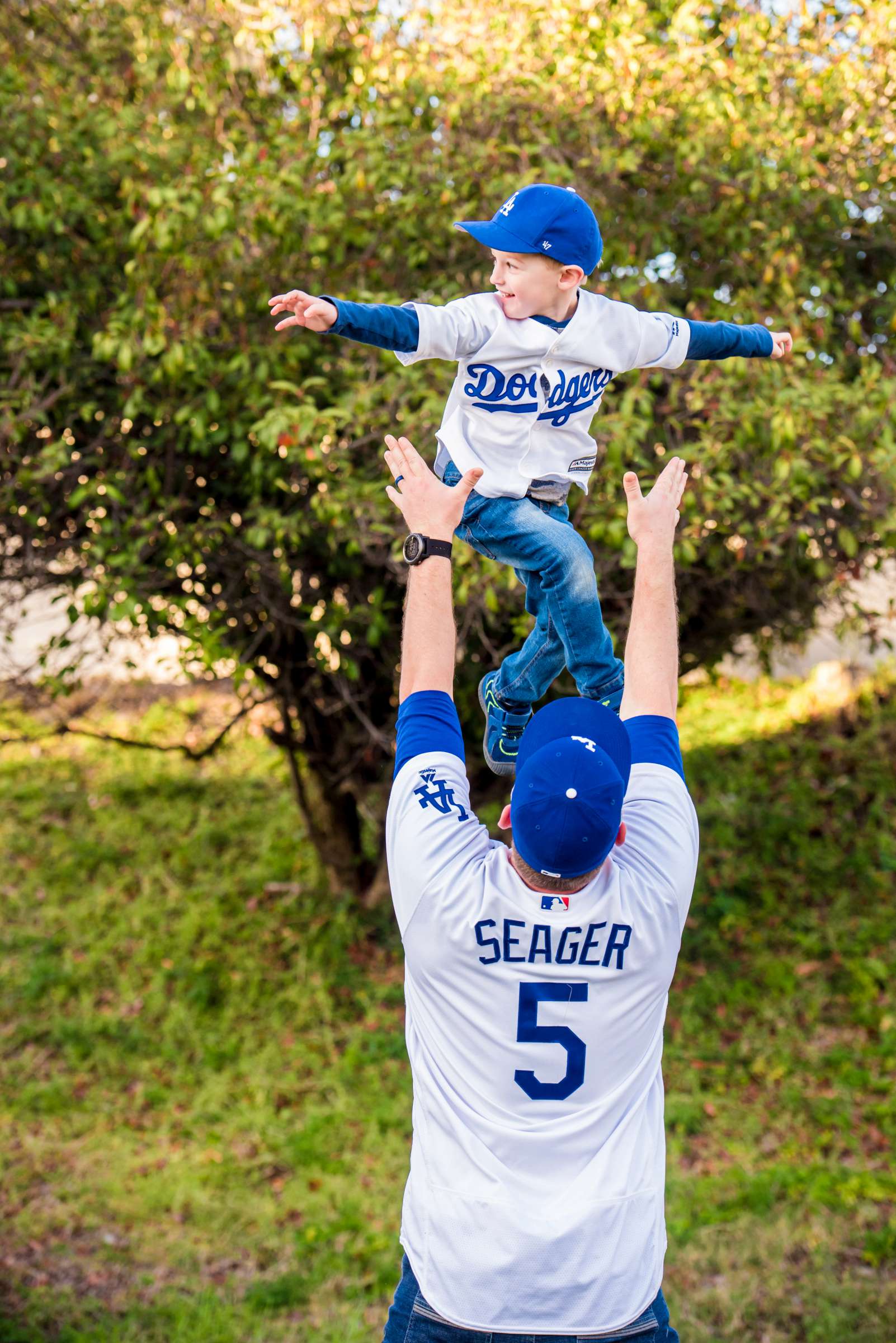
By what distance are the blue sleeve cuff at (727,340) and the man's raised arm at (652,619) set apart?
1.61 feet

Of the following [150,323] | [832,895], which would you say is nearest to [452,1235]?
[150,323]

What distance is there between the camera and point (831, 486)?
6.11 metres

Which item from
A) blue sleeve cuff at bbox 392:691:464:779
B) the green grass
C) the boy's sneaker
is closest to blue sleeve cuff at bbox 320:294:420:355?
blue sleeve cuff at bbox 392:691:464:779

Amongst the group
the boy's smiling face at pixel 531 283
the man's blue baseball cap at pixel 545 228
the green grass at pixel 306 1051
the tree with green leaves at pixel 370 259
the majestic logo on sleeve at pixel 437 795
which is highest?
the tree with green leaves at pixel 370 259

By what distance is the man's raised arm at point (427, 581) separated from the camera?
2.60 meters

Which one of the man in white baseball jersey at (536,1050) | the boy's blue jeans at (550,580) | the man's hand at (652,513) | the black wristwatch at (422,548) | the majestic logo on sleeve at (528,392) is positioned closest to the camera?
the man in white baseball jersey at (536,1050)

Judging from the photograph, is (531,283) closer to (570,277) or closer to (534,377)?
(570,277)

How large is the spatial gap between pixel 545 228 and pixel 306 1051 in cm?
634

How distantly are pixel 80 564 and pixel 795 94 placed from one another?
4441mm

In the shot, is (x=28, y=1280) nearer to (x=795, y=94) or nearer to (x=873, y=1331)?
(x=873, y=1331)

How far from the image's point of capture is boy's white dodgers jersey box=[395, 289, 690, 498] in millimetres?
2840

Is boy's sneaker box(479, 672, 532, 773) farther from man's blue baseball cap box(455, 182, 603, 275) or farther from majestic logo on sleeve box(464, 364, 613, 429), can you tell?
man's blue baseball cap box(455, 182, 603, 275)

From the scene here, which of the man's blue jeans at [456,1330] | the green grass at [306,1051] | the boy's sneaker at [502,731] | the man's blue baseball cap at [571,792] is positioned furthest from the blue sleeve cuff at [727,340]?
the green grass at [306,1051]

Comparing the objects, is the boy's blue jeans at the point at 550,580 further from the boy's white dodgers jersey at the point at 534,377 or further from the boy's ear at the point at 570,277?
the boy's ear at the point at 570,277
